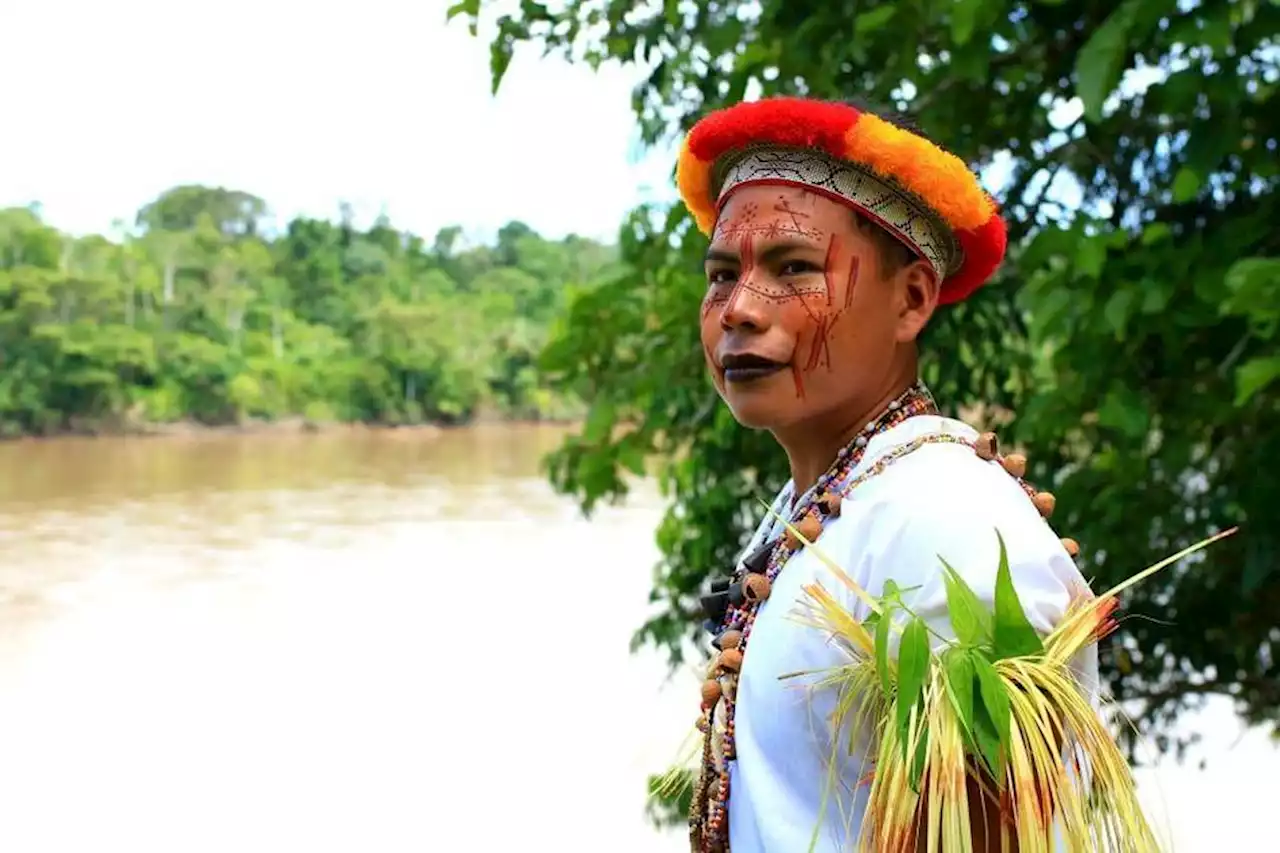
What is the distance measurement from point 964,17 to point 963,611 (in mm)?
1576

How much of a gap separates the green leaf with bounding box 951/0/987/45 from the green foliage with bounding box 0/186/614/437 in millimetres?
20510

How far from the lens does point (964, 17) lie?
237 centimetres

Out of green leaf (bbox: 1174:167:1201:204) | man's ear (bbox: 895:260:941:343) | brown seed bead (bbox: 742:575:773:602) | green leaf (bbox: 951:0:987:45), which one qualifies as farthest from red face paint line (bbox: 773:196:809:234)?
green leaf (bbox: 1174:167:1201:204)

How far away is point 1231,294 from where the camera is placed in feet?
8.29

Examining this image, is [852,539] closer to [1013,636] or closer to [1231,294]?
[1013,636]

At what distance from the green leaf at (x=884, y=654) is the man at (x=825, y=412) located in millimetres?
78

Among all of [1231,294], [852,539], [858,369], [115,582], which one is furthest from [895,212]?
[115,582]

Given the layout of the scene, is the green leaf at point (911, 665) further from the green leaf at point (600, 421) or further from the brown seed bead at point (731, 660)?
the green leaf at point (600, 421)

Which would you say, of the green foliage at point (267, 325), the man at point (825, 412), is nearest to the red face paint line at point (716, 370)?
the man at point (825, 412)

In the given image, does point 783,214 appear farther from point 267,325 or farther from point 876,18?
point 267,325

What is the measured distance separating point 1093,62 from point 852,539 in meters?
1.42

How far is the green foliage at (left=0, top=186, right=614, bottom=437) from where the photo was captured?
2709cm

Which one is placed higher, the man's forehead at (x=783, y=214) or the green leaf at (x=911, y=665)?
the man's forehead at (x=783, y=214)

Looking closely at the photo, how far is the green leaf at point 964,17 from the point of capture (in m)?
2.36
